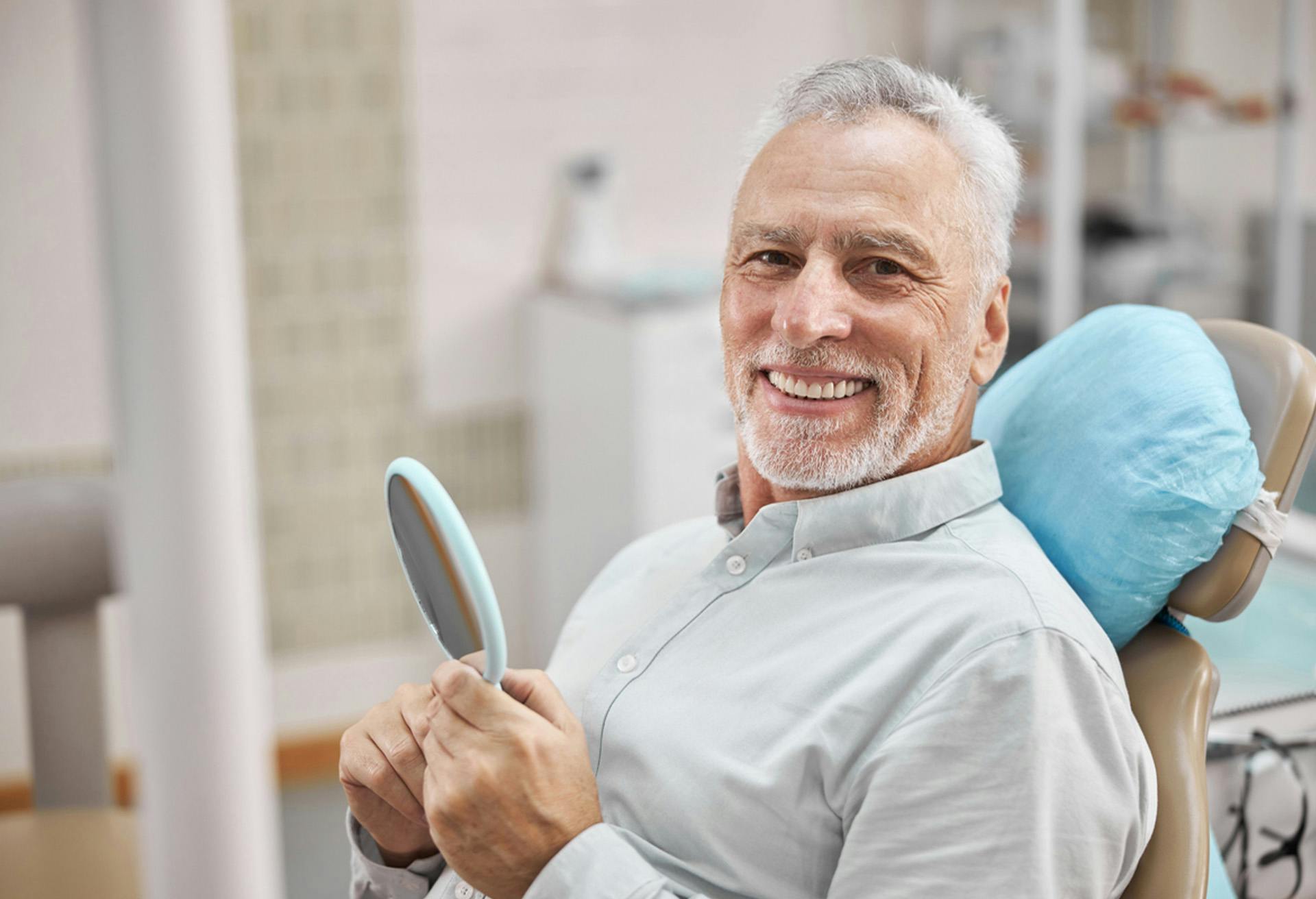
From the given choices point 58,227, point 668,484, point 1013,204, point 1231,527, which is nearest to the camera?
point 58,227

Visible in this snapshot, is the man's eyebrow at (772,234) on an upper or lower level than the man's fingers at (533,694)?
upper

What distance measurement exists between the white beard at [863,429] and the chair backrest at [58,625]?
0.56 meters

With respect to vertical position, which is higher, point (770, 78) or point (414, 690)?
point (770, 78)

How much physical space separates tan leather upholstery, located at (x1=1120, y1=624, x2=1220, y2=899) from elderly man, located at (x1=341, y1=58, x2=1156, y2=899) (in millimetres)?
41

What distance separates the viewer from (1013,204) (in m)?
1.18

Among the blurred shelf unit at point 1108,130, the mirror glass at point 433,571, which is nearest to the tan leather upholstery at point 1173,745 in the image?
the mirror glass at point 433,571

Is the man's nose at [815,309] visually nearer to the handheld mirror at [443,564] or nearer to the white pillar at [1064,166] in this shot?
the handheld mirror at [443,564]

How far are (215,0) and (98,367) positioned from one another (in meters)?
0.07

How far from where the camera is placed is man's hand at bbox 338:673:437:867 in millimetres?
1002

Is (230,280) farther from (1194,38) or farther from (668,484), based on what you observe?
(1194,38)

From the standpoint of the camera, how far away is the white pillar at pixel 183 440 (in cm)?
22

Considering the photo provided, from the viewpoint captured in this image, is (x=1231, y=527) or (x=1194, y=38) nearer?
(x=1231, y=527)

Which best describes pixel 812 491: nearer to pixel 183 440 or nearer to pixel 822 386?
pixel 822 386

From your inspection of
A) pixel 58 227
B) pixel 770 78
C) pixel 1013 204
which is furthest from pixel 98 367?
pixel 770 78
